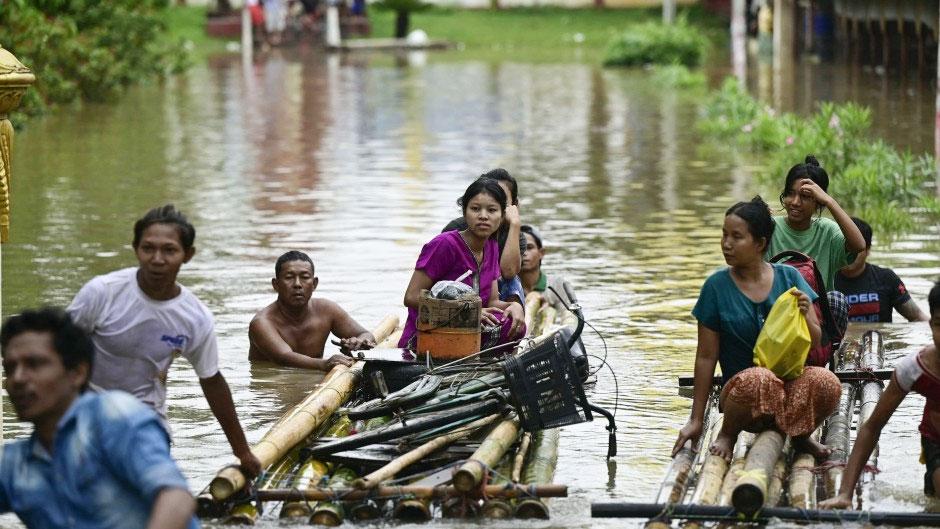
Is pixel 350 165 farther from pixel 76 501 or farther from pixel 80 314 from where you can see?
pixel 76 501

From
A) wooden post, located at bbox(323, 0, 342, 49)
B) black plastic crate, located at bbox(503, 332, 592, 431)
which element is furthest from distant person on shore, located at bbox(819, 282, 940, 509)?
wooden post, located at bbox(323, 0, 342, 49)

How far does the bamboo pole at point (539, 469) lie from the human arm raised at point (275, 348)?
208 cm

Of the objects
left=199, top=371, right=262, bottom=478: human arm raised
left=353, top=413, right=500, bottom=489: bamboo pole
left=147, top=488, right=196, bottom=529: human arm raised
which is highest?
left=147, top=488, right=196, bottom=529: human arm raised

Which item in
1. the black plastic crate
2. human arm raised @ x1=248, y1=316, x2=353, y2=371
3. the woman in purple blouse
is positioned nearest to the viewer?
the black plastic crate

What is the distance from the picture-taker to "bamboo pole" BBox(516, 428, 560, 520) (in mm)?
6570

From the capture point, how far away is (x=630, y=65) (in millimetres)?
38438

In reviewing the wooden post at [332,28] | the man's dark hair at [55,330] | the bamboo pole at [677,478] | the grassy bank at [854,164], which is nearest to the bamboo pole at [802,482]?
the bamboo pole at [677,478]

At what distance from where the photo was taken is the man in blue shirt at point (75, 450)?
4.12 meters

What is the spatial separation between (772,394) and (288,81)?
28464 mm

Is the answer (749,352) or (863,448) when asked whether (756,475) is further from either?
(749,352)

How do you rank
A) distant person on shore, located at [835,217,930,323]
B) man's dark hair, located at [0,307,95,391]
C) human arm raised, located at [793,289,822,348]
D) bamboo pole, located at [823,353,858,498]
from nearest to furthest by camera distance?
man's dark hair, located at [0,307,95,391]
bamboo pole, located at [823,353,858,498]
human arm raised, located at [793,289,822,348]
distant person on shore, located at [835,217,930,323]

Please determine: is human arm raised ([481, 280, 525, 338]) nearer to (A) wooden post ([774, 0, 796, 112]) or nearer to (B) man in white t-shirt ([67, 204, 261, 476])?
(B) man in white t-shirt ([67, 204, 261, 476])

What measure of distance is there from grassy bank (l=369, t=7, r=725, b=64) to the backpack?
35.2 metres

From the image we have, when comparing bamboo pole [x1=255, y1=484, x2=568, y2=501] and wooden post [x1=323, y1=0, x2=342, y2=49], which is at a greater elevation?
wooden post [x1=323, y1=0, x2=342, y2=49]
